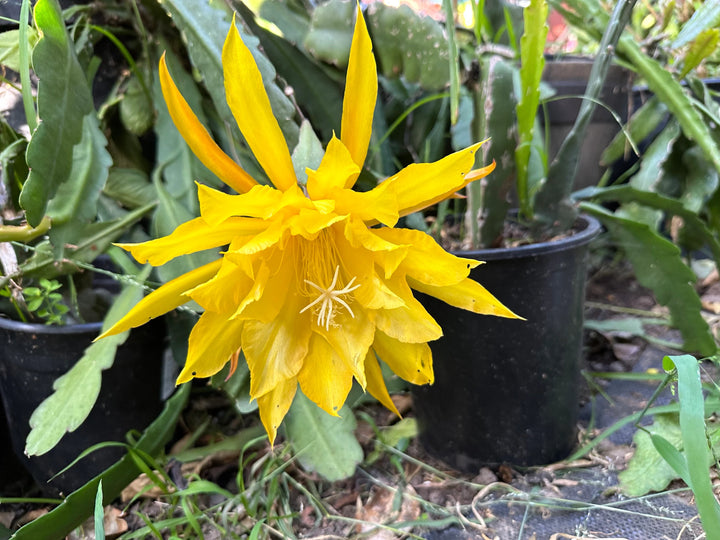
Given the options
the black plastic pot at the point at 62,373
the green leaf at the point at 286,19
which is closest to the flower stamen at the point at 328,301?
the black plastic pot at the point at 62,373

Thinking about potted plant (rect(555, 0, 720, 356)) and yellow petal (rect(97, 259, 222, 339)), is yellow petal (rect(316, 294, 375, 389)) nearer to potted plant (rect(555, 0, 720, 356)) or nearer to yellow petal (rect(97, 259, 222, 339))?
yellow petal (rect(97, 259, 222, 339))

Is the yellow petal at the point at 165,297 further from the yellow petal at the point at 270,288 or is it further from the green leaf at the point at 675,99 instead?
the green leaf at the point at 675,99

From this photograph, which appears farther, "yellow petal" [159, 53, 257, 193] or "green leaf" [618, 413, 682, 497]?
"green leaf" [618, 413, 682, 497]

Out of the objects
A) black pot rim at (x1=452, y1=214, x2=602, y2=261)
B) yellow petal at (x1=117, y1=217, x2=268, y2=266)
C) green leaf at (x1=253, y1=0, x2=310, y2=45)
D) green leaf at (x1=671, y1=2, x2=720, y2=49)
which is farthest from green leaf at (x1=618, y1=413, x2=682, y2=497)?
green leaf at (x1=253, y1=0, x2=310, y2=45)

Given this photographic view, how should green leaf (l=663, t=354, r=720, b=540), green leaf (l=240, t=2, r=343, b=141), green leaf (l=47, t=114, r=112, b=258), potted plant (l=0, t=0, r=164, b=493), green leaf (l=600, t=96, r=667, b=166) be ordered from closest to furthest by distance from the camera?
green leaf (l=663, t=354, r=720, b=540), potted plant (l=0, t=0, r=164, b=493), green leaf (l=47, t=114, r=112, b=258), green leaf (l=240, t=2, r=343, b=141), green leaf (l=600, t=96, r=667, b=166)

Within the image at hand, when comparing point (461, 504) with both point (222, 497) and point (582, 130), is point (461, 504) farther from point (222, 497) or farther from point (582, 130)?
point (582, 130)

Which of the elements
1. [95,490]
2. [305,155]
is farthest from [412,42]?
[95,490]
